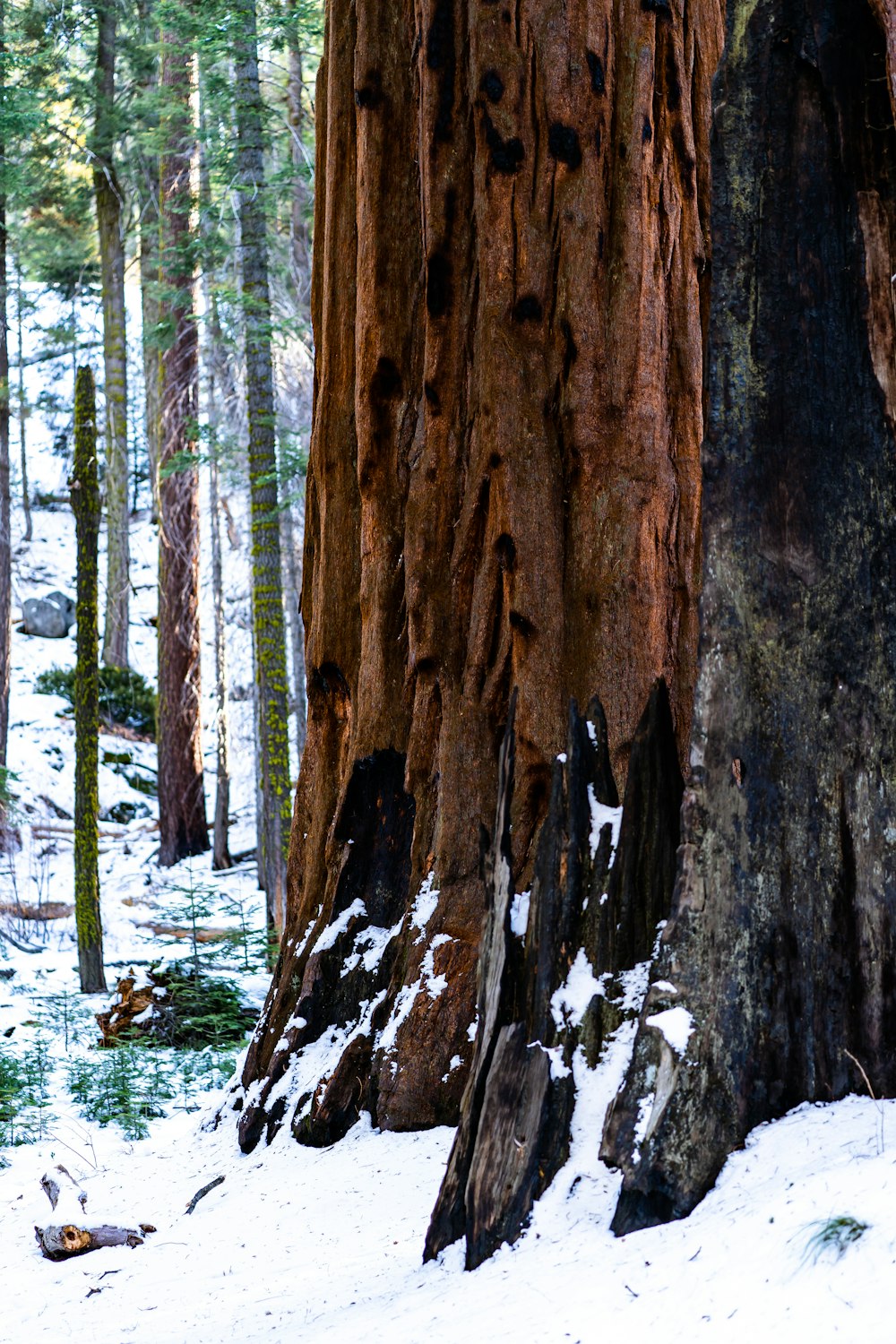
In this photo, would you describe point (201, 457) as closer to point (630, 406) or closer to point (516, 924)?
point (630, 406)

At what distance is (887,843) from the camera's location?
8.03ft

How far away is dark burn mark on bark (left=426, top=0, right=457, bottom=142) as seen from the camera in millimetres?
4117

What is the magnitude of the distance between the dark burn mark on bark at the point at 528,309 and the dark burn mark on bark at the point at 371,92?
1291mm

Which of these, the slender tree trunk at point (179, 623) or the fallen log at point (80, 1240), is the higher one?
the slender tree trunk at point (179, 623)

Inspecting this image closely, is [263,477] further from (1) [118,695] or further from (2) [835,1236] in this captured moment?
(1) [118,695]

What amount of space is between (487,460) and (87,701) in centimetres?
660

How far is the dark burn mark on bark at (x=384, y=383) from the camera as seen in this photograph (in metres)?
4.47

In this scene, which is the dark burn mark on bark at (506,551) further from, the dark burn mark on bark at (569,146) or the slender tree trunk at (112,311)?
the slender tree trunk at (112,311)

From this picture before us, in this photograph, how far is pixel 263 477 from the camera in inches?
422

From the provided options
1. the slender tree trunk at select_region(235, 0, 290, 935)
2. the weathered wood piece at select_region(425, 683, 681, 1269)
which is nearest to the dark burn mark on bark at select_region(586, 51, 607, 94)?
the weathered wood piece at select_region(425, 683, 681, 1269)

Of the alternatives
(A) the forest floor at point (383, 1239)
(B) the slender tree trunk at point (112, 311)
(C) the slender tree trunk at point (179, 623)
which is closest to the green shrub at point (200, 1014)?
(A) the forest floor at point (383, 1239)

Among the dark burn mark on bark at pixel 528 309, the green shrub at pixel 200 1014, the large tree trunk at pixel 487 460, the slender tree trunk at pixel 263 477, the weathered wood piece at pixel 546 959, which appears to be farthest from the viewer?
the slender tree trunk at pixel 263 477

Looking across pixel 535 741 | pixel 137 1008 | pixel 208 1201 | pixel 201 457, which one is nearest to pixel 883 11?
pixel 535 741

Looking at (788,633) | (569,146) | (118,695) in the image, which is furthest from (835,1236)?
(118,695)
